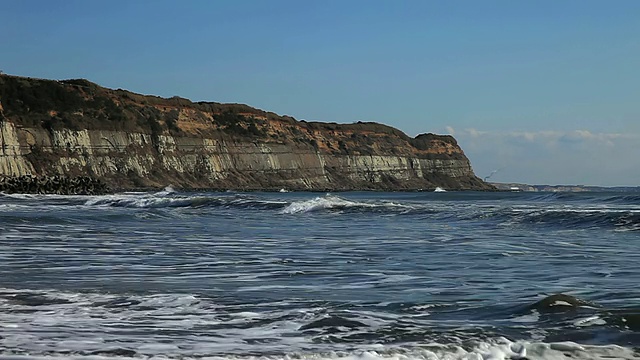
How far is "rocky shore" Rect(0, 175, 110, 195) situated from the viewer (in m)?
56.8

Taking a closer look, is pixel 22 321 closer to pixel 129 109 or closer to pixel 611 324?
pixel 611 324

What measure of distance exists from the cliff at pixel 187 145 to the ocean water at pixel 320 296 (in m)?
62.2

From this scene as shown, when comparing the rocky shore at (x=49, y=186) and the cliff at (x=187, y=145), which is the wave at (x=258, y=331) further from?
the cliff at (x=187, y=145)

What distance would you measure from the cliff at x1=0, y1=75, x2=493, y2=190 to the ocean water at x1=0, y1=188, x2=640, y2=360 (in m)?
62.2

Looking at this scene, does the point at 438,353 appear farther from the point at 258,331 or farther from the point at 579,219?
the point at 579,219

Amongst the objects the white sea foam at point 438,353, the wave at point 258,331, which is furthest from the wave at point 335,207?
the white sea foam at point 438,353

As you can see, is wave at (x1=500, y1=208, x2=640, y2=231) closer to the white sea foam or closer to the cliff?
the white sea foam

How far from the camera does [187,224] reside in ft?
78.5

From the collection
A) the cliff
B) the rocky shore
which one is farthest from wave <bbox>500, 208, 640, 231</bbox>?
the cliff

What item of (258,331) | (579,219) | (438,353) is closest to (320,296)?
(258,331)

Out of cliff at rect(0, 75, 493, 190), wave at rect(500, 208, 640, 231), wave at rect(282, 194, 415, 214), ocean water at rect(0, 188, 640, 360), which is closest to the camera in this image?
ocean water at rect(0, 188, 640, 360)

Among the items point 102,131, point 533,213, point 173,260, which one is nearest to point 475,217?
point 533,213

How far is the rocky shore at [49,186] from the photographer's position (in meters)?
56.8

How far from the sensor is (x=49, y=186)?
59.3 meters
